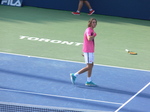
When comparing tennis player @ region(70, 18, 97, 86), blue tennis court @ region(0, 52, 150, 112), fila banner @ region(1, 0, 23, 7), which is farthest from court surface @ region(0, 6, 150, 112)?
fila banner @ region(1, 0, 23, 7)

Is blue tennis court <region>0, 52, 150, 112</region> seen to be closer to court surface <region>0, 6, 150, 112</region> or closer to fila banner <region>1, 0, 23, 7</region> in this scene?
court surface <region>0, 6, 150, 112</region>

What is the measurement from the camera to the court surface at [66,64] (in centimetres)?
852

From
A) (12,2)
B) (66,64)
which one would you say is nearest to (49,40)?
(66,64)

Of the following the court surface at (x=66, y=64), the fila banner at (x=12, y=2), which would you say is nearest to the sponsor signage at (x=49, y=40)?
the court surface at (x=66, y=64)

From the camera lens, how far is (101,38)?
14141 millimetres

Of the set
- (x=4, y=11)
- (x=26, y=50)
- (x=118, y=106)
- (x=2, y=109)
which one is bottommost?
(x=4, y=11)

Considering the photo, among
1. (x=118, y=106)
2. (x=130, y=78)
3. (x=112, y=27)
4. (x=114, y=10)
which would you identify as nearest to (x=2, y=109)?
(x=118, y=106)

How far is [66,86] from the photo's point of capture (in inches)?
369

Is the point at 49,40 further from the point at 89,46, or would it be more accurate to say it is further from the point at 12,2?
the point at 12,2

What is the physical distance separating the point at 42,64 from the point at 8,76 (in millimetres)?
1321

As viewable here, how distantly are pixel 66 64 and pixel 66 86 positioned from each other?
167cm

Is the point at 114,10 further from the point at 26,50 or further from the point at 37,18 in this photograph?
the point at 26,50

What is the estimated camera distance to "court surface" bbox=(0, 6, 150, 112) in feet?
27.9

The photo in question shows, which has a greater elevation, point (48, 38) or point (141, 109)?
point (141, 109)
